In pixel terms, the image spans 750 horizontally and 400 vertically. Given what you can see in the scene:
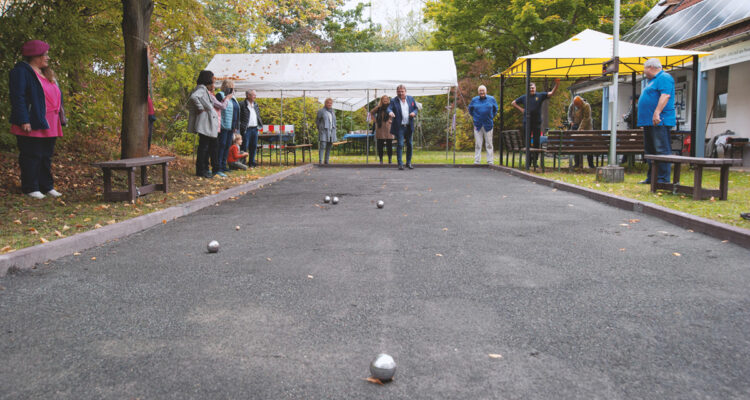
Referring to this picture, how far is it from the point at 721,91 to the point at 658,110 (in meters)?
10.2

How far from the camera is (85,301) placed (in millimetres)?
3562

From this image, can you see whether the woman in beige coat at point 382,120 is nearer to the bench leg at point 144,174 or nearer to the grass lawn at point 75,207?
the grass lawn at point 75,207

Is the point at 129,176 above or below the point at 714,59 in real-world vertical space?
below

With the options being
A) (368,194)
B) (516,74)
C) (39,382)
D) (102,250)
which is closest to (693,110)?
(516,74)

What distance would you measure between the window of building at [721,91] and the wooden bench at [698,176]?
10219 mm

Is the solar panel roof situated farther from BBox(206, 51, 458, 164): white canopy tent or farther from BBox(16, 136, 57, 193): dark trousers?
BBox(16, 136, 57, 193): dark trousers

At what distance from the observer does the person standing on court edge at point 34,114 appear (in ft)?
24.8

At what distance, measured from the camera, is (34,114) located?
7.74m

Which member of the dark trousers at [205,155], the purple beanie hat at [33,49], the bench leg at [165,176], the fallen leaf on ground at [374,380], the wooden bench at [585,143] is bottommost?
the fallen leaf on ground at [374,380]

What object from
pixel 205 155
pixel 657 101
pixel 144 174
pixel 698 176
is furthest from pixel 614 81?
pixel 144 174

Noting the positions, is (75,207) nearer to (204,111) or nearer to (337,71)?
(204,111)

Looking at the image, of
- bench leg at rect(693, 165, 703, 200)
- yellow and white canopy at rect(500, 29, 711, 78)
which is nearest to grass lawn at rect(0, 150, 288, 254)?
bench leg at rect(693, 165, 703, 200)

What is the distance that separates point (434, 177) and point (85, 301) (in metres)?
11.0

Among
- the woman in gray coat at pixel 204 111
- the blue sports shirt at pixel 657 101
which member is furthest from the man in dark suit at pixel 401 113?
the blue sports shirt at pixel 657 101
